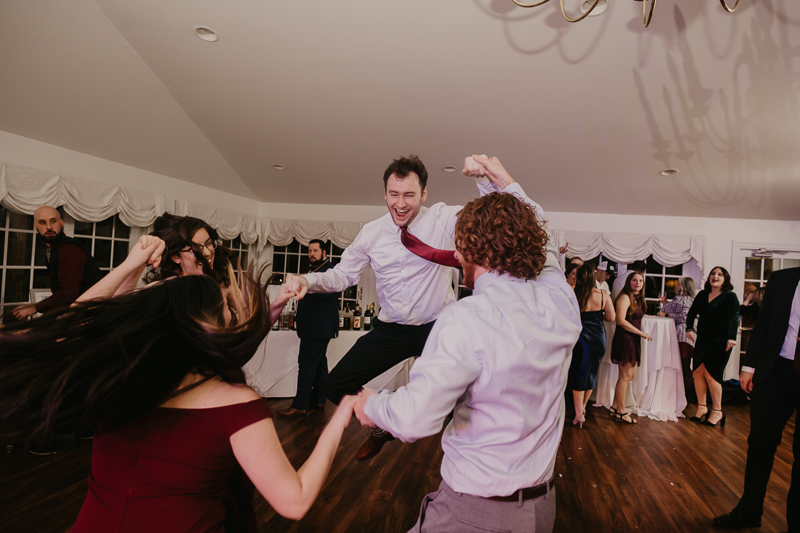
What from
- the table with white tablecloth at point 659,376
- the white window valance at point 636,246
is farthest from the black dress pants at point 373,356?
the white window valance at point 636,246

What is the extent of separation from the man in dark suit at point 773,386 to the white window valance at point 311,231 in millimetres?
5822

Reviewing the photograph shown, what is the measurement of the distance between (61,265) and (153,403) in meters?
3.02

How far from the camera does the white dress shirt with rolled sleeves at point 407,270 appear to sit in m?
2.27

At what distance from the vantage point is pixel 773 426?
219 centimetres

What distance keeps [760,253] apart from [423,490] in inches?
271

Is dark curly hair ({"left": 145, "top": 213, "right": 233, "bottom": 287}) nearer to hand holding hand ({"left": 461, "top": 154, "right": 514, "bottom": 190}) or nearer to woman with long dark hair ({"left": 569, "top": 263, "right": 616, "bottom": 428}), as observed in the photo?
hand holding hand ({"left": 461, "top": 154, "right": 514, "bottom": 190})

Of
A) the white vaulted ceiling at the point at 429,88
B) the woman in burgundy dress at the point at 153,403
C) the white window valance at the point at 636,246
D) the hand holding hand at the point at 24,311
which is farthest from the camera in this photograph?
the white window valance at the point at 636,246

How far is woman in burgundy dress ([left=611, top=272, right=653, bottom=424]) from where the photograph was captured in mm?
4406

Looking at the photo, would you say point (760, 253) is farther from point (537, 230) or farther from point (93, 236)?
point (93, 236)

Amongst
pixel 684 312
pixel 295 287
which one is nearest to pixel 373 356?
pixel 295 287

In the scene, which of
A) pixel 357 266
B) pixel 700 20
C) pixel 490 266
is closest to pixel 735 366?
pixel 700 20

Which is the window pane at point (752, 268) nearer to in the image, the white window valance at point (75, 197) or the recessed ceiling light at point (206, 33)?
the recessed ceiling light at point (206, 33)

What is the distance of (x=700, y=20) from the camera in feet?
9.93

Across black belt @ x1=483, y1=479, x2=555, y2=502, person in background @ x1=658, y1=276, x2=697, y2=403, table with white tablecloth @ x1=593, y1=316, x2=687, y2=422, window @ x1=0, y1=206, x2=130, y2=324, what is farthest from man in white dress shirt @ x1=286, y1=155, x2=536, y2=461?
person in background @ x1=658, y1=276, x2=697, y2=403
